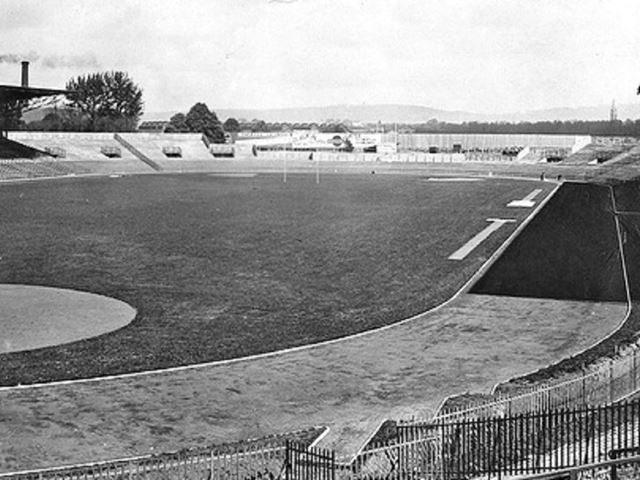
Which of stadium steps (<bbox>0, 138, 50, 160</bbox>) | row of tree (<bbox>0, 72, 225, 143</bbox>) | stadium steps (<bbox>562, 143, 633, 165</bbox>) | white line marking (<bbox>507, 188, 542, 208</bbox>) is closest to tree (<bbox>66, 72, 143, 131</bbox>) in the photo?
row of tree (<bbox>0, 72, 225, 143</bbox>)

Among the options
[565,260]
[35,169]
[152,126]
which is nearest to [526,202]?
[565,260]

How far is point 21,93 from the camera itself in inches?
3688

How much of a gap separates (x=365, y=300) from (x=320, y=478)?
59.5 feet

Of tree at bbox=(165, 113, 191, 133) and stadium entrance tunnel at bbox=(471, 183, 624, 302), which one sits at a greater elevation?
tree at bbox=(165, 113, 191, 133)

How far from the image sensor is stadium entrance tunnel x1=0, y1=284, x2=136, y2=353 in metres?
24.9

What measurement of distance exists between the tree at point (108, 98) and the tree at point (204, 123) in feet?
32.0

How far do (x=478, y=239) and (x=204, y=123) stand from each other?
119 metres

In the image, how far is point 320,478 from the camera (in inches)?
511

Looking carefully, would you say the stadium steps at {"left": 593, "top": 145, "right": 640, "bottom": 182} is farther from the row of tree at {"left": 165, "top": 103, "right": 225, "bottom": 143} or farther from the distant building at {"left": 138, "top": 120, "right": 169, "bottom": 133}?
the distant building at {"left": 138, "top": 120, "right": 169, "bottom": 133}

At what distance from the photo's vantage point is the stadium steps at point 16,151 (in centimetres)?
10178

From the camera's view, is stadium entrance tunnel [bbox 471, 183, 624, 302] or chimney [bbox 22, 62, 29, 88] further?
chimney [bbox 22, 62, 29, 88]

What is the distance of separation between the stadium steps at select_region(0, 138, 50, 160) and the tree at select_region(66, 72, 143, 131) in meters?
45.9

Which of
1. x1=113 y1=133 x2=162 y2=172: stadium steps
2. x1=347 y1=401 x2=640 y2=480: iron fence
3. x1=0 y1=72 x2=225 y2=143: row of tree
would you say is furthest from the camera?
x1=0 y1=72 x2=225 y2=143: row of tree

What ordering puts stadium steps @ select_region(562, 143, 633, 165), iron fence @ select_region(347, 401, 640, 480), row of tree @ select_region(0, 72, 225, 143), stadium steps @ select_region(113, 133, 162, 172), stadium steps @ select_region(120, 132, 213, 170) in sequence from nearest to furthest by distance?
iron fence @ select_region(347, 401, 640, 480)
stadium steps @ select_region(562, 143, 633, 165)
stadium steps @ select_region(113, 133, 162, 172)
stadium steps @ select_region(120, 132, 213, 170)
row of tree @ select_region(0, 72, 225, 143)
